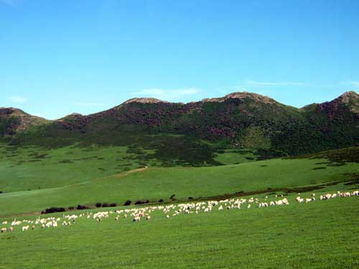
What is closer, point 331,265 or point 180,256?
point 331,265

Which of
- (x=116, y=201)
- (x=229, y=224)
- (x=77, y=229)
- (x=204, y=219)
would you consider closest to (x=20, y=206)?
(x=116, y=201)

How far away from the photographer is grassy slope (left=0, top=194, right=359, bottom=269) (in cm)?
2203

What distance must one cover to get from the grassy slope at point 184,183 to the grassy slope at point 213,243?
4000 cm

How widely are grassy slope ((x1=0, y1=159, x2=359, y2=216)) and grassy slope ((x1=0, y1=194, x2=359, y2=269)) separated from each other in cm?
4000

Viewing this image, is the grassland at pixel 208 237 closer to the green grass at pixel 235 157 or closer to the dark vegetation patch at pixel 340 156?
the dark vegetation patch at pixel 340 156

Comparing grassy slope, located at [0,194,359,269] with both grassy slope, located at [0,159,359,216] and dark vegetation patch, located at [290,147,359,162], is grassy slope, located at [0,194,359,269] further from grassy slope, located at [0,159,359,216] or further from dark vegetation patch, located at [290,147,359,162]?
dark vegetation patch, located at [290,147,359,162]

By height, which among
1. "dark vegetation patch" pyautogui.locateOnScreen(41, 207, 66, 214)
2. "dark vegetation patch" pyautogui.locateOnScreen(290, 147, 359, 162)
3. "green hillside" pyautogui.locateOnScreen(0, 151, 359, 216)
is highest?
"dark vegetation patch" pyautogui.locateOnScreen(290, 147, 359, 162)

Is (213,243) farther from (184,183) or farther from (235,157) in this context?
(235,157)

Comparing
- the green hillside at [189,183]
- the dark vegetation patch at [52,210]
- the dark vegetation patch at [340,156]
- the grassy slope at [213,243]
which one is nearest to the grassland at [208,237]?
the grassy slope at [213,243]

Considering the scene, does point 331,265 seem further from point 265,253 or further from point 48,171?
point 48,171

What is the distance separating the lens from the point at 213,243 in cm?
2838

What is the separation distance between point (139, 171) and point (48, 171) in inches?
2258

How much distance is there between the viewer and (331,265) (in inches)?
750

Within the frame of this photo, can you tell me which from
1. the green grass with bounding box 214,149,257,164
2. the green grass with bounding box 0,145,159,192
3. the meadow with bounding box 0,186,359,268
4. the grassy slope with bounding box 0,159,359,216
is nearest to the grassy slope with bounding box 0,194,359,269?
the meadow with bounding box 0,186,359,268
